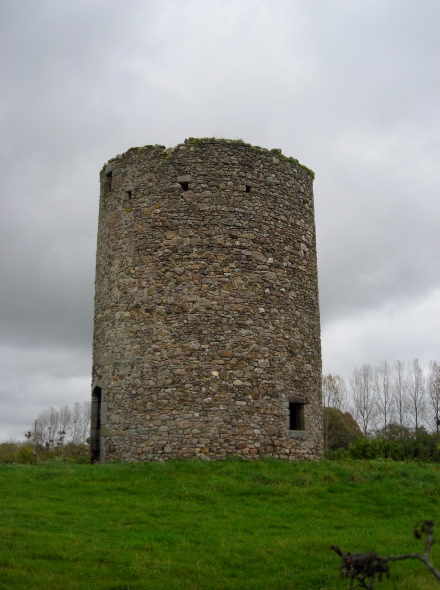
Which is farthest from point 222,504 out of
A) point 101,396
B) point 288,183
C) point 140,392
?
point 288,183

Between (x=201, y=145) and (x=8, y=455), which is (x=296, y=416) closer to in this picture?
(x=201, y=145)

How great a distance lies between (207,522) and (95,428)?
302 inches

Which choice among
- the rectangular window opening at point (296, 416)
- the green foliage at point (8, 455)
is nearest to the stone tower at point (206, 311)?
the rectangular window opening at point (296, 416)

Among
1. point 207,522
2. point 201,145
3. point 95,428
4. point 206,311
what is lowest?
point 207,522

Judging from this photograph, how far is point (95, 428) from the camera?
17672 millimetres

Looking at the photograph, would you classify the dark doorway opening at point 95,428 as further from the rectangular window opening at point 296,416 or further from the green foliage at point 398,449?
the green foliage at point 398,449

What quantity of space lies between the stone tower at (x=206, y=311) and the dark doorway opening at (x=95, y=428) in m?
0.05

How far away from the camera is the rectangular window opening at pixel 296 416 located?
17.0 metres

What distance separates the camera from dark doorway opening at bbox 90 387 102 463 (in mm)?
17625

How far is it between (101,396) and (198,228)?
507 cm

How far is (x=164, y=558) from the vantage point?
28.2ft

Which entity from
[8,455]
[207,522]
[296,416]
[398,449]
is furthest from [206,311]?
[8,455]

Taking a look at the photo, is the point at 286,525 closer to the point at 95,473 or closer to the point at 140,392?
the point at 95,473

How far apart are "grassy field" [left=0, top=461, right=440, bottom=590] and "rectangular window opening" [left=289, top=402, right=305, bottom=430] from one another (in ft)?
4.65
